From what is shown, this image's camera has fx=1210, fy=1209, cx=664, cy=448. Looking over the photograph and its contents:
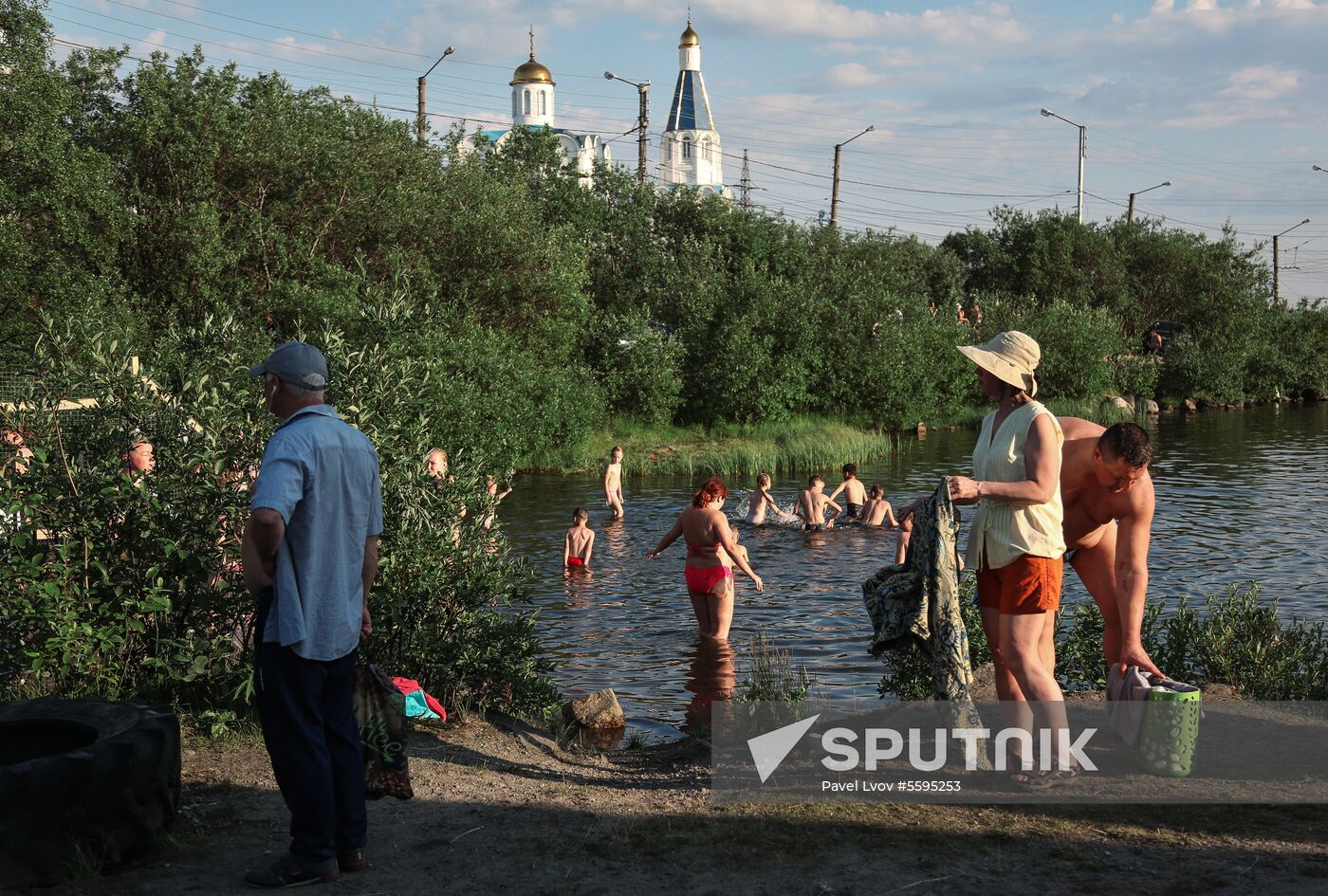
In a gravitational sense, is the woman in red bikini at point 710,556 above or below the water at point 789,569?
above

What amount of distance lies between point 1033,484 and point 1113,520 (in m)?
1.00

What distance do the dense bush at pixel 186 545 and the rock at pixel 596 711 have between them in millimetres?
447

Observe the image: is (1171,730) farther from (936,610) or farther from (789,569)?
(789,569)

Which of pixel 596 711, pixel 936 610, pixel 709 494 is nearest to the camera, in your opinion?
pixel 936 610

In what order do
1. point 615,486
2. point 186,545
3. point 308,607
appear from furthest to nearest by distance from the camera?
point 615,486 < point 186,545 < point 308,607

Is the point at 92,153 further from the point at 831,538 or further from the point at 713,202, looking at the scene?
the point at 713,202

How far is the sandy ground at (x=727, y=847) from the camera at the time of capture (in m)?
4.58

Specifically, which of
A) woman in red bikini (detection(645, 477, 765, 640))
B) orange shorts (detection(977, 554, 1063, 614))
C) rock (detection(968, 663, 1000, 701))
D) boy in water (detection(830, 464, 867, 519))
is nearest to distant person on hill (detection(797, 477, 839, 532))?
boy in water (detection(830, 464, 867, 519))

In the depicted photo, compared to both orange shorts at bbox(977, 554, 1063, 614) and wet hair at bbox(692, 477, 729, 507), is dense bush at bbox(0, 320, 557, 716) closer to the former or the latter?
wet hair at bbox(692, 477, 729, 507)

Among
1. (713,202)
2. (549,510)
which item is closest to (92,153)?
(549,510)

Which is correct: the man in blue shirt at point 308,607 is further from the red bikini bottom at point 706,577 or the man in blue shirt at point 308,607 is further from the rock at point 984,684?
the red bikini bottom at point 706,577

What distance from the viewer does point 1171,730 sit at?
5.87 meters

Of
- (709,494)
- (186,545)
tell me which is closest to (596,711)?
(709,494)

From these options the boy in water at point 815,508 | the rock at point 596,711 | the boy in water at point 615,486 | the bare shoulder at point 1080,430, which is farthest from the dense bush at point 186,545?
the boy in water at point 615,486
